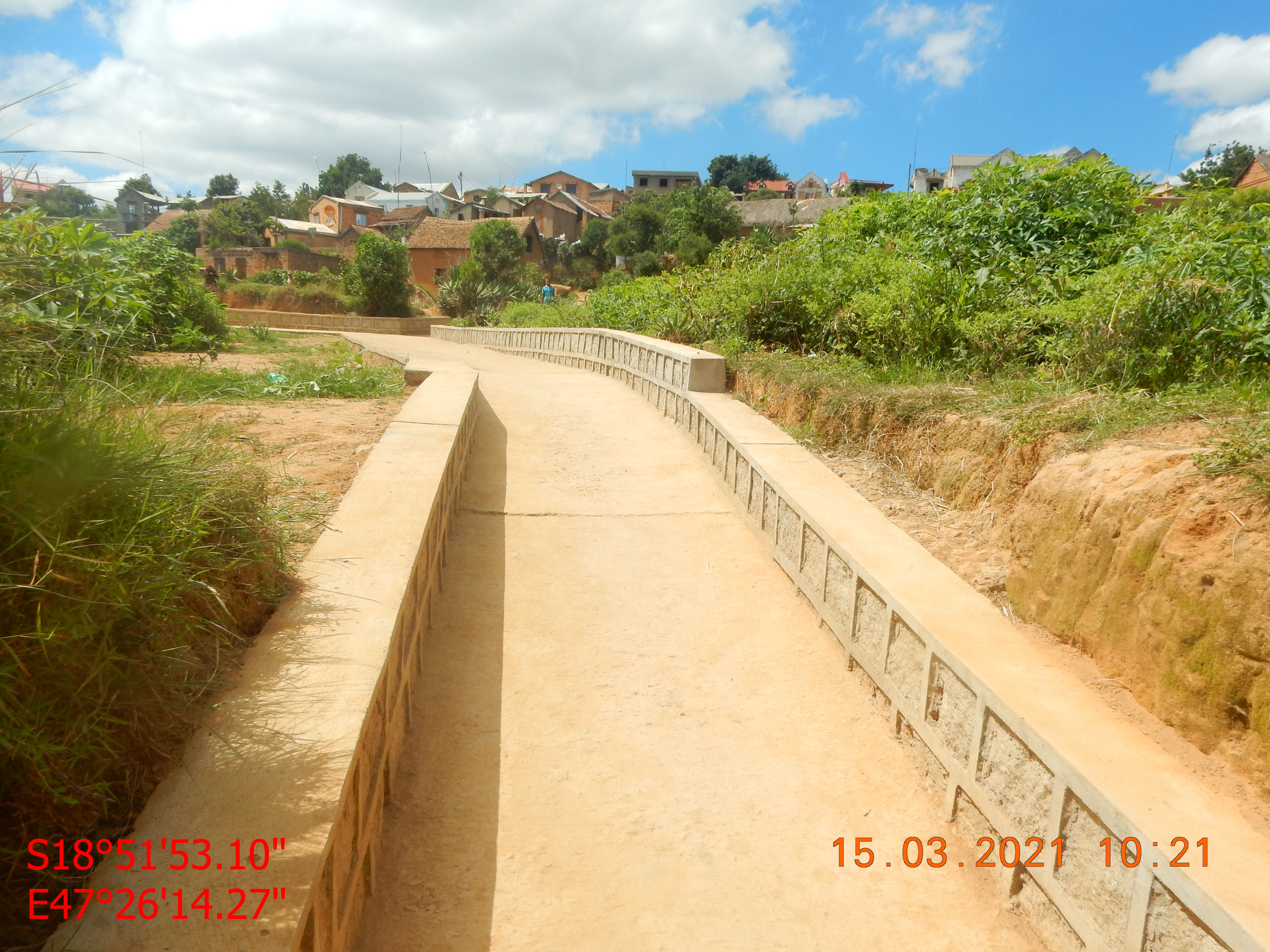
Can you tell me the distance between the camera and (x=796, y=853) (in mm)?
3037

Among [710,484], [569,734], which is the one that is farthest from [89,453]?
[710,484]

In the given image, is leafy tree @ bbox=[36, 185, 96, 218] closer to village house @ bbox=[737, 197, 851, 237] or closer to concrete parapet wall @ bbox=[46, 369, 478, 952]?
concrete parapet wall @ bbox=[46, 369, 478, 952]

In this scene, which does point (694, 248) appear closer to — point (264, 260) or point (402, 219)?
point (264, 260)

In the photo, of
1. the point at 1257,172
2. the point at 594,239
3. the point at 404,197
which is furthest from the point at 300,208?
the point at 1257,172

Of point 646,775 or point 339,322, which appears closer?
point 646,775

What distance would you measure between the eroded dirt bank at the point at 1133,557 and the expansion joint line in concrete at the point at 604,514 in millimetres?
1429

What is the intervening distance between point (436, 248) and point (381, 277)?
31.0 ft

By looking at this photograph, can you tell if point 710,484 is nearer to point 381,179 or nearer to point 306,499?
point 306,499

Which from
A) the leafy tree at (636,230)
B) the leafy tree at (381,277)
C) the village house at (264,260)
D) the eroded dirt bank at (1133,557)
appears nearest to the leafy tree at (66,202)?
the eroded dirt bank at (1133,557)

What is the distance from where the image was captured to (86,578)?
195cm

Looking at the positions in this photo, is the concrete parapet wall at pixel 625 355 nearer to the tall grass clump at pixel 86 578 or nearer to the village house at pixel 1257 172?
the tall grass clump at pixel 86 578

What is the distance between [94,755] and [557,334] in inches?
529

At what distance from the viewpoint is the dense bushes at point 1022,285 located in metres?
4.57

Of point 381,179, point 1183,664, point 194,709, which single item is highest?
point 381,179
